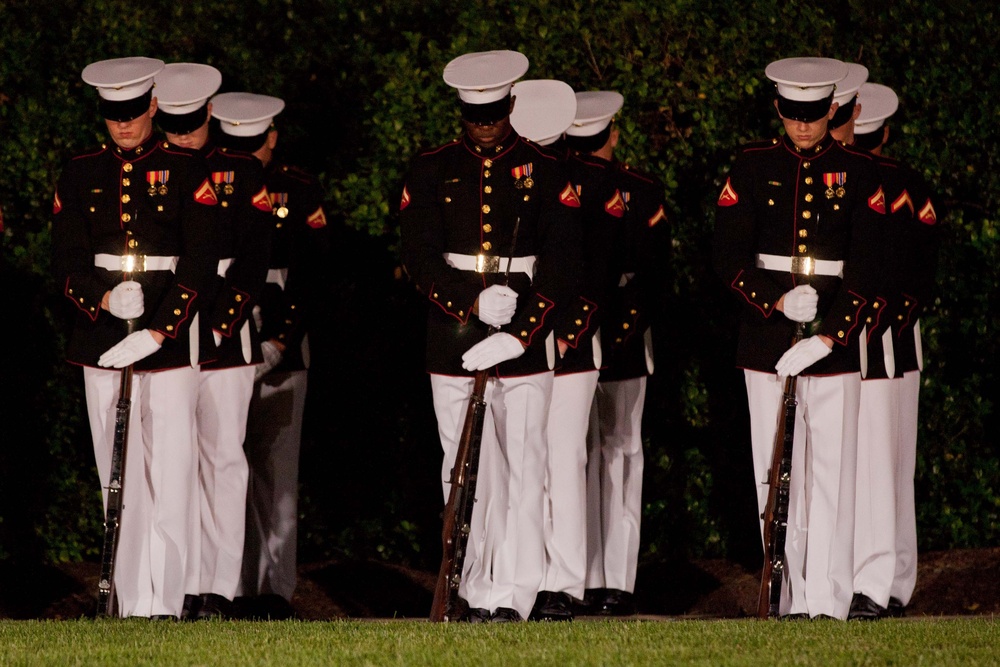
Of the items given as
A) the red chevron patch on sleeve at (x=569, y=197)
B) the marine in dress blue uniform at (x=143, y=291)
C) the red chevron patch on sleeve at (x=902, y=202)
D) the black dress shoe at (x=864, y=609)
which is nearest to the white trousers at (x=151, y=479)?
the marine in dress blue uniform at (x=143, y=291)

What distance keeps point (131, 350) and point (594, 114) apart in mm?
2681

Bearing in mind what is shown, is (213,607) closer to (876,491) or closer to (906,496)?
(876,491)

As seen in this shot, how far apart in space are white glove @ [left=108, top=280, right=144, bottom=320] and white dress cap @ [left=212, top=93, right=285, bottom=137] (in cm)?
158

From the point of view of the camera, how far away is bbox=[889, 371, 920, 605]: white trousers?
7773 mm

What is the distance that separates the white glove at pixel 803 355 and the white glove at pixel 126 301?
8.44 ft

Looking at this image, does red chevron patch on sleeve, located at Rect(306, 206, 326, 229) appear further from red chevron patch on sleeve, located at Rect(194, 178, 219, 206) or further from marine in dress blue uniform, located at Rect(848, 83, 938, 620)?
marine in dress blue uniform, located at Rect(848, 83, 938, 620)

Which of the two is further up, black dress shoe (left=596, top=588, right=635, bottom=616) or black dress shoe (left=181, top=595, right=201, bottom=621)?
black dress shoe (left=181, top=595, right=201, bottom=621)

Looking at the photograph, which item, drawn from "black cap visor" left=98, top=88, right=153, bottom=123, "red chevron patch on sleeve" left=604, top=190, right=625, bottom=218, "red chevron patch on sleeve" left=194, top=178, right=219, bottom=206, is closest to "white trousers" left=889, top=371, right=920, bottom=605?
"red chevron patch on sleeve" left=604, top=190, right=625, bottom=218

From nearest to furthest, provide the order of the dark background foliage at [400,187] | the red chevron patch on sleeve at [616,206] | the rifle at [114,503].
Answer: the rifle at [114,503]
the red chevron patch on sleeve at [616,206]
the dark background foliage at [400,187]

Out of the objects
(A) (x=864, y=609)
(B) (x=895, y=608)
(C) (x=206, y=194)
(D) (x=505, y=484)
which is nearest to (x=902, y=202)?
(A) (x=864, y=609)

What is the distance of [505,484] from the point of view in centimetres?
724

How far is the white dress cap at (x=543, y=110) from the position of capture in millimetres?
8258

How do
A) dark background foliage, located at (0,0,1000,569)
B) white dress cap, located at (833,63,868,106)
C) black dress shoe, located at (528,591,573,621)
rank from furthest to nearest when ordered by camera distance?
dark background foliage, located at (0,0,1000,569) → white dress cap, located at (833,63,868,106) → black dress shoe, located at (528,591,573,621)

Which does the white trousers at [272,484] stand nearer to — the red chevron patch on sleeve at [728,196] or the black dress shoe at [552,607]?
the black dress shoe at [552,607]
